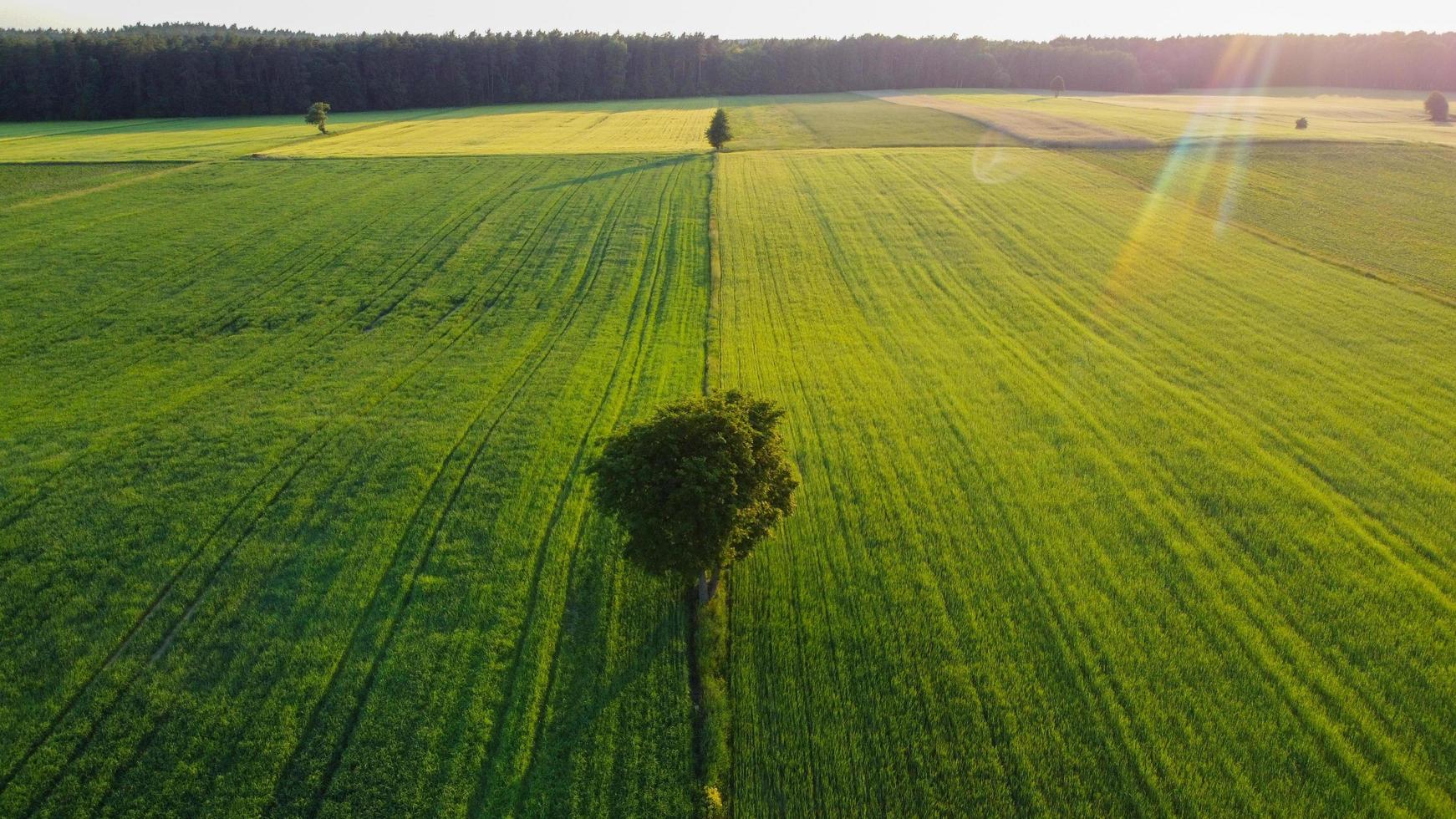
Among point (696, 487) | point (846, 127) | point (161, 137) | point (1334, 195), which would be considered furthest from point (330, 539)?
point (161, 137)

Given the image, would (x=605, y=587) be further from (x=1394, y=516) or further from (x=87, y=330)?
(x=87, y=330)

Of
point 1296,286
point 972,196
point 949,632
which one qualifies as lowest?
point 949,632

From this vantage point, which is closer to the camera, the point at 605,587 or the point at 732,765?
the point at 732,765

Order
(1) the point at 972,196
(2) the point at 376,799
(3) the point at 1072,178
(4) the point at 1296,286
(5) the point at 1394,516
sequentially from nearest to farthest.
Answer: (2) the point at 376,799 < (5) the point at 1394,516 < (4) the point at 1296,286 < (1) the point at 972,196 < (3) the point at 1072,178

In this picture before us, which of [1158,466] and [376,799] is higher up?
[1158,466]

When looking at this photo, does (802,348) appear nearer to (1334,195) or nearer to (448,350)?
(448,350)

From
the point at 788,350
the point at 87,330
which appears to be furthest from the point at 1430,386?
the point at 87,330

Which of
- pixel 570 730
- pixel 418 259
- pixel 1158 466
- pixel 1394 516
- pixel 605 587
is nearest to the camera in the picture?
pixel 570 730

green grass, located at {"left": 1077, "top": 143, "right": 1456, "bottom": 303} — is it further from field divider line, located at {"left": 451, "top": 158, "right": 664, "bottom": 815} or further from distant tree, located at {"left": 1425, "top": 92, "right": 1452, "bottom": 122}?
field divider line, located at {"left": 451, "top": 158, "right": 664, "bottom": 815}

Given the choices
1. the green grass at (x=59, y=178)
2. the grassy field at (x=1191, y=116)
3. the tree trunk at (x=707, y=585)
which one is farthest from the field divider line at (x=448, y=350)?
the grassy field at (x=1191, y=116)
